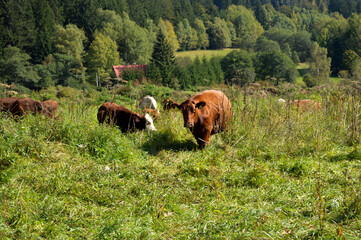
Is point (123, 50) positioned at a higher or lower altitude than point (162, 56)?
higher

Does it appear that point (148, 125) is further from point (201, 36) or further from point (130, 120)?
point (201, 36)

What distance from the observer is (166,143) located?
8.12m

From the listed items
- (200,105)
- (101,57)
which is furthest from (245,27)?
(200,105)

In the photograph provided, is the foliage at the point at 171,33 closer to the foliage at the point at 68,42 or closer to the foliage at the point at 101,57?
the foliage at the point at 68,42

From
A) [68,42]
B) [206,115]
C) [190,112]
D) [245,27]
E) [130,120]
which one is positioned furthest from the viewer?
[245,27]

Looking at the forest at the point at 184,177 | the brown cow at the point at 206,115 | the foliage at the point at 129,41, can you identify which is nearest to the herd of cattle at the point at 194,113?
the brown cow at the point at 206,115

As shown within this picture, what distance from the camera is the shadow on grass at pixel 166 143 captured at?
7.84 meters

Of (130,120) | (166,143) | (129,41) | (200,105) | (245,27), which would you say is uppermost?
(245,27)

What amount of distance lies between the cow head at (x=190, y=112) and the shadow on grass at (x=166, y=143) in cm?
71

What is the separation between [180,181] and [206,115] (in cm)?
228

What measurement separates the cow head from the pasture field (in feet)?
2.35

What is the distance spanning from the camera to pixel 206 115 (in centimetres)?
782

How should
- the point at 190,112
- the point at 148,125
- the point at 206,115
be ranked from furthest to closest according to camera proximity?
the point at 148,125, the point at 206,115, the point at 190,112

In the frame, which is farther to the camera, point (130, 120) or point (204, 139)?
Result: point (130, 120)
